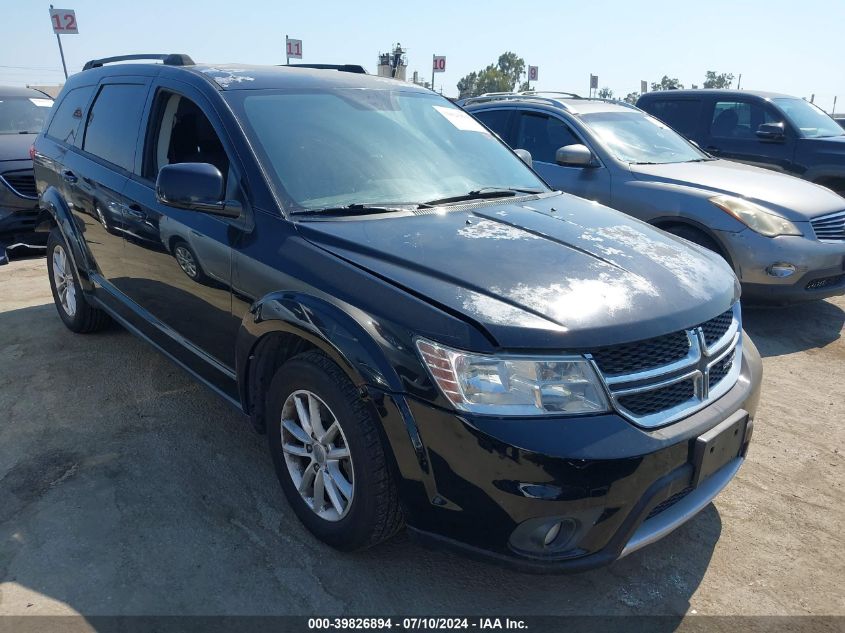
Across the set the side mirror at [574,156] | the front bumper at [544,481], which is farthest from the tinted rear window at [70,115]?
the front bumper at [544,481]

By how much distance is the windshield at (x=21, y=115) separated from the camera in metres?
8.77

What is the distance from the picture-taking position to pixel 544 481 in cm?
201

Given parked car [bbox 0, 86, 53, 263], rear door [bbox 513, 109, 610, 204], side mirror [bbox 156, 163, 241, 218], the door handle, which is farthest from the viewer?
parked car [bbox 0, 86, 53, 263]

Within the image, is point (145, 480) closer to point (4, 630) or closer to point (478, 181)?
point (4, 630)

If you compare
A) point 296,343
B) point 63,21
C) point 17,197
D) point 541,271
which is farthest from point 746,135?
point 63,21

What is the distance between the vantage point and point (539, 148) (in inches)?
258

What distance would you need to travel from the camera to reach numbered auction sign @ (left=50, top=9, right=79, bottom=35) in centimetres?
1584

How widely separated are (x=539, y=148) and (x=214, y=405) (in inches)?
164

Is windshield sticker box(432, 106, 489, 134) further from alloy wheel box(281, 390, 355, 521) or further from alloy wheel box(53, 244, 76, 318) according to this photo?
alloy wheel box(53, 244, 76, 318)

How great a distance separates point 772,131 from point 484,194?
617cm

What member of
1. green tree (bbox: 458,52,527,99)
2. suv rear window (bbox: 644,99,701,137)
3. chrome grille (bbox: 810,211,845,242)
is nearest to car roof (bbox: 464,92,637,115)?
suv rear window (bbox: 644,99,701,137)

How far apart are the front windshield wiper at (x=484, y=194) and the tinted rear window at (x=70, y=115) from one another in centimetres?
279

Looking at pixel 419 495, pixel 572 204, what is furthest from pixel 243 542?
pixel 572 204

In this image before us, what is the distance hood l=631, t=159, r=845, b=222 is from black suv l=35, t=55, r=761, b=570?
7.88 ft
